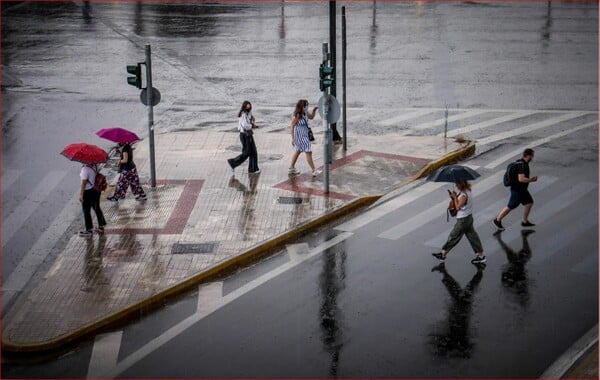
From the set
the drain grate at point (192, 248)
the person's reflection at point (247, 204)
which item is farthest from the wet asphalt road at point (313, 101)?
the person's reflection at point (247, 204)

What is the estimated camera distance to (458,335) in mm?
13586

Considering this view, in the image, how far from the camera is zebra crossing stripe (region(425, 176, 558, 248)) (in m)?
17.3

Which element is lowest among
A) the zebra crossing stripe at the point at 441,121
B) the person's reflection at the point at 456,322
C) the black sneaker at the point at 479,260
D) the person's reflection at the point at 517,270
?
the person's reflection at the point at 456,322

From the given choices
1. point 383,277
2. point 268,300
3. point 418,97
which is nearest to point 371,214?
point 383,277

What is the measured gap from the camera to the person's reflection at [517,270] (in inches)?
591

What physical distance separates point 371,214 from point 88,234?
4988 mm

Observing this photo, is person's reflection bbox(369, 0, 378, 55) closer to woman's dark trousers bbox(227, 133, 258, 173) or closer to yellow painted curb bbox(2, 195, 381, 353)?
woman's dark trousers bbox(227, 133, 258, 173)

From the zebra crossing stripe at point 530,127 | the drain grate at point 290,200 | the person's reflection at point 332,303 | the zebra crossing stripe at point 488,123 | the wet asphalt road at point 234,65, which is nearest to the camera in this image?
the person's reflection at point 332,303

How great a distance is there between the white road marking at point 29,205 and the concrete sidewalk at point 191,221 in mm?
1121

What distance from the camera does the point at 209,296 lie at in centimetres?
1501

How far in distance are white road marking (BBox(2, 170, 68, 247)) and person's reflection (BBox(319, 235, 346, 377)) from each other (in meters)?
5.53

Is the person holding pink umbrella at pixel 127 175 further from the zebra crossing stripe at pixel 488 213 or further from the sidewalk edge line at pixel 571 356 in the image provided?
the sidewalk edge line at pixel 571 356

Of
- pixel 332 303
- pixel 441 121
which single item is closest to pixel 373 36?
pixel 441 121

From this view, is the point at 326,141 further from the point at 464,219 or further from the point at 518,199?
the point at 464,219
